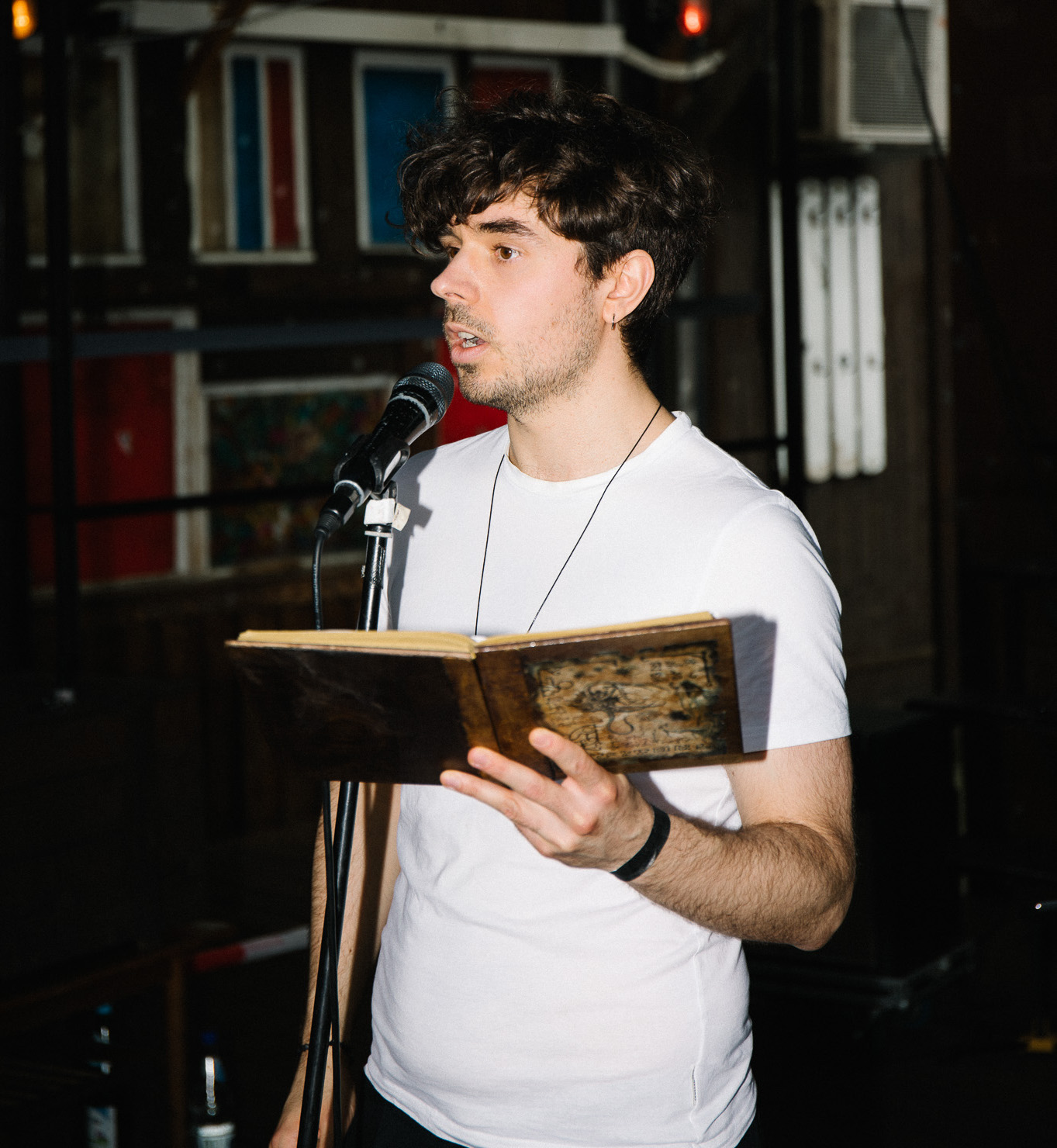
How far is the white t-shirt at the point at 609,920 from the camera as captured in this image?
1.29 meters

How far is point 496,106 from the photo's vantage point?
1585 mm

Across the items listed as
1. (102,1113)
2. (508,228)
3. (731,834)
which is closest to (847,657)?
(102,1113)

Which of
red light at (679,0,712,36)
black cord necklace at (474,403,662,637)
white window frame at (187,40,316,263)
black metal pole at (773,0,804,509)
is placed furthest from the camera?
red light at (679,0,712,36)

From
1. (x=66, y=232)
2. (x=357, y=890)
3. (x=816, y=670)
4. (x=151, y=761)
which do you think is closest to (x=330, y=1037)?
(x=357, y=890)

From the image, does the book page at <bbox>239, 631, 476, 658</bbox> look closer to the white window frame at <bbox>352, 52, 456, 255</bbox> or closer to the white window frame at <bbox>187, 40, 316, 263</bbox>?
the white window frame at <bbox>187, 40, 316, 263</bbox>

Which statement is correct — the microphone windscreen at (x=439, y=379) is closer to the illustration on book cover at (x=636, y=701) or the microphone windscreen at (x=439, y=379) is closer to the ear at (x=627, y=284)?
the ear at (x=627, y=284)

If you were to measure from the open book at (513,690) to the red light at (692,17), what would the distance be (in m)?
4.65

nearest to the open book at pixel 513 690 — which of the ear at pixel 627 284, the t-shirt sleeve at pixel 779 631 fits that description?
the t-shirt sleeve at pixel 779 631

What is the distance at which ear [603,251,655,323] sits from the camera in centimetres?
150

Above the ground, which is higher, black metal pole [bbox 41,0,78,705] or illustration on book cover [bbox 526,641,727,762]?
Answer: black metal pole [bbox 41,0,78,705]

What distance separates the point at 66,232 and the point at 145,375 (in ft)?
6.57

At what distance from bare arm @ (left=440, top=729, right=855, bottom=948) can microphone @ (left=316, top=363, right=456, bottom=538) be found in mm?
257

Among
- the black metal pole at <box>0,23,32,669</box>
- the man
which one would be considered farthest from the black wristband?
the black metal pole at <box>0,23,32,669</box>

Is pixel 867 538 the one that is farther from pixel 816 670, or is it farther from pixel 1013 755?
pixel 816 670
